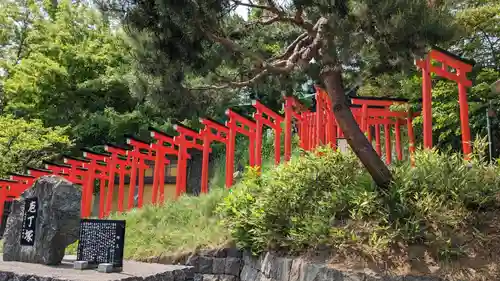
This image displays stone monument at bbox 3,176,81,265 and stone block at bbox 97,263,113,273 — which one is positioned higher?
stone monument at bbox 3,176,81,265

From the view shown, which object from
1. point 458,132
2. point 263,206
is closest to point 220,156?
point 458,132

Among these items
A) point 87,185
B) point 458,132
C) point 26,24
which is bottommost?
point 87,185

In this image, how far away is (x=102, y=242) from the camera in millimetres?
6730

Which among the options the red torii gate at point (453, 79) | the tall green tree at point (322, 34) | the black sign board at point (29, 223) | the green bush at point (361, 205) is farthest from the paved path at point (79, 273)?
the red torii gate at point (453, 79)

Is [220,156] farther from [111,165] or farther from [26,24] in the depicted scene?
[26,24]

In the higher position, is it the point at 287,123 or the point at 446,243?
the point at 287,123

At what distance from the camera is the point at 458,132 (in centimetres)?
1089

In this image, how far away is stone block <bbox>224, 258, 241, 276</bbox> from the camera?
7.71 m

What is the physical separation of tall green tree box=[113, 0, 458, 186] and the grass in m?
3.06

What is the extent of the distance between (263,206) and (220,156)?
47.0 feet

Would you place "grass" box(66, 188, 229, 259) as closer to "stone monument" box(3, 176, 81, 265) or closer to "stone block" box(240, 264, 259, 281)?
"stone block" box(240, 264, 259, 281)

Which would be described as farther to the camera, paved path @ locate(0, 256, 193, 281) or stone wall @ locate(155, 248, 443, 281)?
paved path @ locate(0, 256, 193, 281)

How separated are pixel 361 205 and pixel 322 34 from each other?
8.01 ft

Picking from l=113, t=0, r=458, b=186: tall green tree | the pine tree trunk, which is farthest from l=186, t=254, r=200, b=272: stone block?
the pine tree trunk
